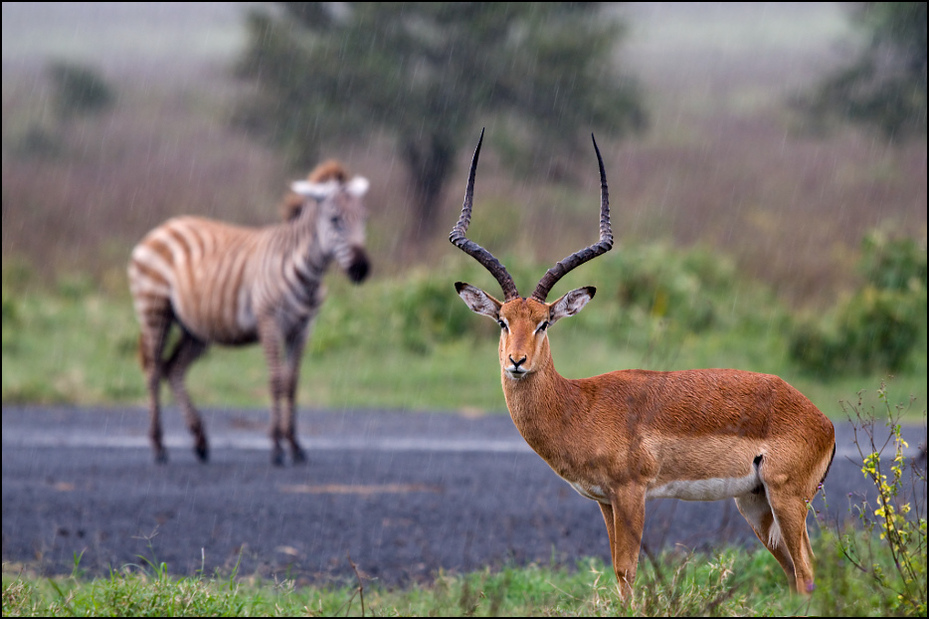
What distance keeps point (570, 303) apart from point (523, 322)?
1.36 ft

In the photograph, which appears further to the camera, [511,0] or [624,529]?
[511,0]

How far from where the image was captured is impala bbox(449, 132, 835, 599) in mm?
4574

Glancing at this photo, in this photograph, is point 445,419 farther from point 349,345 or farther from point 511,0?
point 511,0

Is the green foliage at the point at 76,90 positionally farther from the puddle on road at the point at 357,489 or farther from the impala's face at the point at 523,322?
the impala's face at the point at 523,322

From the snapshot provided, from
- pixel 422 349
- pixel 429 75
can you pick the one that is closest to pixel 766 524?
pixel 422 349

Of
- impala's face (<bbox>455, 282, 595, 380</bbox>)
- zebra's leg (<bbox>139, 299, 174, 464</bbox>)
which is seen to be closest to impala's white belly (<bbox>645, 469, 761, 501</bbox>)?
impala's face (<bbox>455, 282, 595, 380</bbox>)

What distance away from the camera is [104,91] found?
Result: 37.1 m

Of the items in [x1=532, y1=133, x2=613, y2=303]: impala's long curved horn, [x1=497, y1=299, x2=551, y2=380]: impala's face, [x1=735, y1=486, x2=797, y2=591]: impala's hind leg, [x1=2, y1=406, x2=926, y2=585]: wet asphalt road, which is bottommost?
[x1=2, y1=406, x2=926, y2=585]: wet asphalt road

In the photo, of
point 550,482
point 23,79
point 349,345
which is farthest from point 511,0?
point 23,79

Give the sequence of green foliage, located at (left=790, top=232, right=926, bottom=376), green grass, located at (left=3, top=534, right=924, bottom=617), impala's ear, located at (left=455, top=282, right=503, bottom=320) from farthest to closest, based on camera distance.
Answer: green foliage, located at (left=790, top=232, right=926, bottom=376) < impala's ear, located at (left=455, top=282, right=503, bottom=320) < green grass, located at (left=3, top=534, right=924, bottom=617)

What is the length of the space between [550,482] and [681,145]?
97.0 ft

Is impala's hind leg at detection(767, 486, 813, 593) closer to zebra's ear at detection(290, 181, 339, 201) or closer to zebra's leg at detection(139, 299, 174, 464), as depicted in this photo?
zebra's ear at detection(290, 181, 339, 201)


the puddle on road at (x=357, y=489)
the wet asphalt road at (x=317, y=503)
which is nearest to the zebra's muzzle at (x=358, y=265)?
the wet asphalt road at (x=317, y=503)

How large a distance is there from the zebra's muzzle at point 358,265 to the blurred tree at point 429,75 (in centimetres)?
1548
